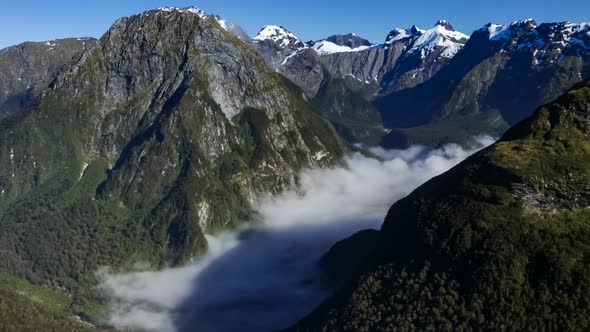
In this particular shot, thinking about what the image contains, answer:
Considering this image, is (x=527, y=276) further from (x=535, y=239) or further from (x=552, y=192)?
(x=552, y=192)

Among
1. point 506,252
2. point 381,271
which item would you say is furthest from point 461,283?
point 381,271

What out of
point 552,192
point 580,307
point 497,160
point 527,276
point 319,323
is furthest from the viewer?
point 319,323

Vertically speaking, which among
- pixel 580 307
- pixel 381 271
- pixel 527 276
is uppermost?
pixel 381 271

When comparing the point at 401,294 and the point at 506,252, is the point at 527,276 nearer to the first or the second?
the point at 506,252

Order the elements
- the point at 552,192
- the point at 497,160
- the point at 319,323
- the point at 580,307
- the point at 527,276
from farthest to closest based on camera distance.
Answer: the point at 319,323
the point at 497,160
the point at 552,192
the point at 527,276
the point at 580,307

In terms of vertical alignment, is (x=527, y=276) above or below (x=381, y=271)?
below

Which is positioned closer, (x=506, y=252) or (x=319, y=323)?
(x=506, y=252)
